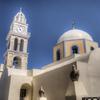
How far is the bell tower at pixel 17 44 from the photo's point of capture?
2868 centimetres

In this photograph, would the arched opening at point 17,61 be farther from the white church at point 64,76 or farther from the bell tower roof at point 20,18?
the white church at point 64,76

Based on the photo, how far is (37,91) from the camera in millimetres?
15641

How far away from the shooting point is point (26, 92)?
16.6 meters

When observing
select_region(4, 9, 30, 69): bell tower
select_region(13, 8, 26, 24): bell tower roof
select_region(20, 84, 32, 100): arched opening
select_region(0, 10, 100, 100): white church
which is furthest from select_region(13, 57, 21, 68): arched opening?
select_region(20, 84, 32, 100): arched opening

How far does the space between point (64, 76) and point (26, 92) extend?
17.3 feet

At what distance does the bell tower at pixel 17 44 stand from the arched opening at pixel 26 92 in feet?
36.7

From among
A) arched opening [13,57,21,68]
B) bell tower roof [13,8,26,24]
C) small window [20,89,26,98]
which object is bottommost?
small window [20,89,26,98]

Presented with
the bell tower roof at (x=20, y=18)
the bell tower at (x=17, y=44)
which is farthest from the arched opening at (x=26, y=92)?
the bell tower roof at (x=20, y=18)

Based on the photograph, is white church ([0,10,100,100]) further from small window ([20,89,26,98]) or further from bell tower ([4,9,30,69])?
bell tower ([4,9,30,69])

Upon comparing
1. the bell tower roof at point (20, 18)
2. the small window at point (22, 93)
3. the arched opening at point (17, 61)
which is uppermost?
the bell tower roof at point (20, 18)

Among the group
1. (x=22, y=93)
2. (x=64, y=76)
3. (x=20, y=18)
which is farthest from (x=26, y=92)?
(x=20, y=18)

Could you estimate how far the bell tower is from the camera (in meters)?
28.7

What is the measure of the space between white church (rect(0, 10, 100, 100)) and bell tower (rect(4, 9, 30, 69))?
395 inches

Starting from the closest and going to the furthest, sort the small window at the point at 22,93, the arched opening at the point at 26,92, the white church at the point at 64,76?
the white church at the point at 64,76 < the arched opening at the point at 26,92 < the small window at the point at 22,93
